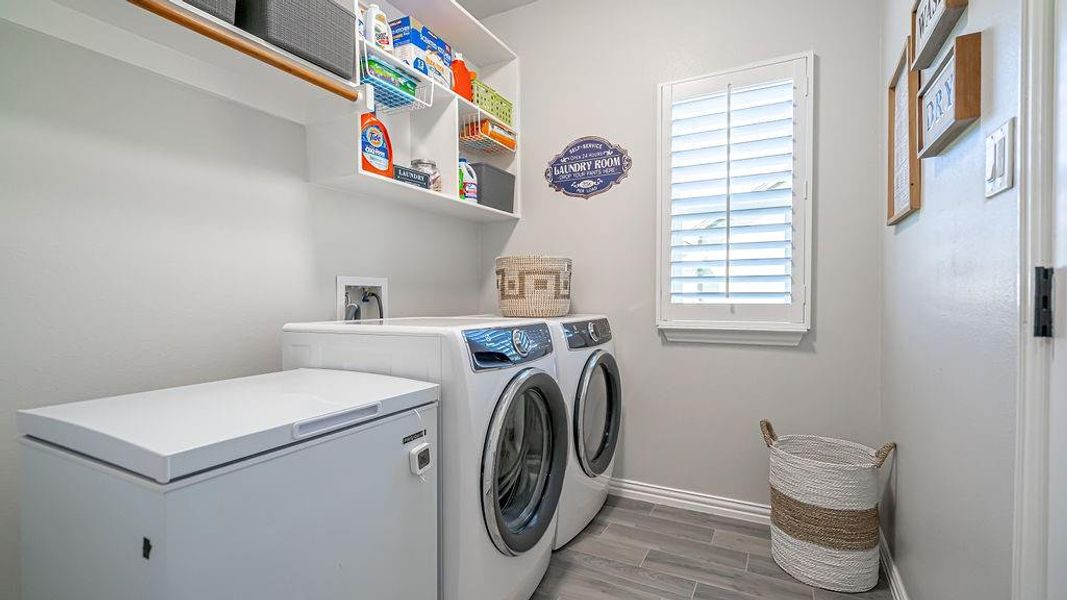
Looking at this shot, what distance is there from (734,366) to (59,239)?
2.29 metres

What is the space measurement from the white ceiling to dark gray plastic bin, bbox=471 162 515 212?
93 centimetres

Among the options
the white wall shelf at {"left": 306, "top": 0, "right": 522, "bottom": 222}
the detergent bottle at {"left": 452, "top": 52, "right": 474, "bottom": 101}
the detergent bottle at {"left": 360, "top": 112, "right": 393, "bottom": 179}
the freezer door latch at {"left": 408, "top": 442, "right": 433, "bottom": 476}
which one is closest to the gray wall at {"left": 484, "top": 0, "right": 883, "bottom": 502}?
the white wall shelf at {"left": 306, "top": 0, "right": 522, "bottom": 222}

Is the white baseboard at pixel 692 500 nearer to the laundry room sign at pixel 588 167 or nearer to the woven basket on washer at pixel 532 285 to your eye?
the woven basket on washer at pixel 532 285

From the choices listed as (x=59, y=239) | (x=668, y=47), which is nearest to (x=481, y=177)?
(x=668, y=47)

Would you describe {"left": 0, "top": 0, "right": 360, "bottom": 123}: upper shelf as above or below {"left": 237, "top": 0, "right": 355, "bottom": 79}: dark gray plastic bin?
below

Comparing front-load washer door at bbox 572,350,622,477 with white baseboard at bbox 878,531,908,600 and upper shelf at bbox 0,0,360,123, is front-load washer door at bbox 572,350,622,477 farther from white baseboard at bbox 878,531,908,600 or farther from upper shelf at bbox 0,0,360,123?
upper shelf at bbox 0,0,360,123

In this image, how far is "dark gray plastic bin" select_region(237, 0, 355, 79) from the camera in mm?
1195

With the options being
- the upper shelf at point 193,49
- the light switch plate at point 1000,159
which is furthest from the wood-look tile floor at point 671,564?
the upper shelf at point 193,49

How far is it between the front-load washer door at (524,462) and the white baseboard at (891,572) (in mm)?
1109

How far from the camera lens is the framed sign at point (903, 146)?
132cm

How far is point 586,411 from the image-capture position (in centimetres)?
199

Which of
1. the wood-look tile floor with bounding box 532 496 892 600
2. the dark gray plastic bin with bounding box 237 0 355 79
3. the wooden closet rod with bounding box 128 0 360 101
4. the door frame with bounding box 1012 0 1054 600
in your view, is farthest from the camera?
the wood-look tile floor with bounding box 532 496 892 600

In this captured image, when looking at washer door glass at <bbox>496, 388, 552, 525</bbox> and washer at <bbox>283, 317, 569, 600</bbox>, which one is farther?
washer door glass at <bbox>496, 388, 552, 525</bbox>

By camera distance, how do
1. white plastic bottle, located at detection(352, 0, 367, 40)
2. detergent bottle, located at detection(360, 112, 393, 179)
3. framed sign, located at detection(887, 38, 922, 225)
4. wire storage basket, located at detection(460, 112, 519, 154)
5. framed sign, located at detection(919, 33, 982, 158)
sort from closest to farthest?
framed sign, located at detection(919, 33, 982, 158)
framed sign, located at detection(887, 38, 922, 225)
white plastic bottle, located at detection(352, 0, 367, 40)
detergent bottle, located at detection(360, 112, 393, 179)
wire storage basket, located at detection(460, 112, 519, 154)
